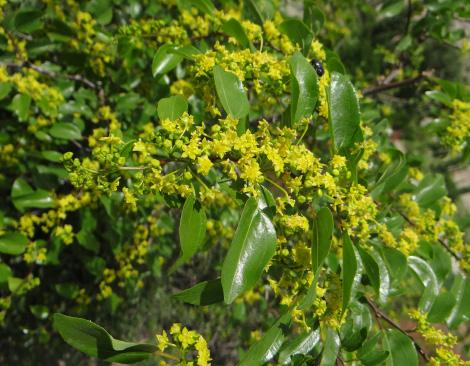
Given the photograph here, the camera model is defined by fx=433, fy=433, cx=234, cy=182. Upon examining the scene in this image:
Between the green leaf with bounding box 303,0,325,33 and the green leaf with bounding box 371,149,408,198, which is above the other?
the green leaf with bounding box 303,0,325,33

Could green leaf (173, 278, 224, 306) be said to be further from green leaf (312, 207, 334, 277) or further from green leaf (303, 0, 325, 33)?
green leaf (303, 0, 325, 33)

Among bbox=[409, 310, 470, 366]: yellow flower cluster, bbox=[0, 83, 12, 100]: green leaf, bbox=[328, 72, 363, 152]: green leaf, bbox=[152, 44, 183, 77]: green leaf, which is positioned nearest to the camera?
bbox=[328, 72, 363, 152]: green leaf

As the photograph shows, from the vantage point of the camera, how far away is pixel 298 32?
1430 mm

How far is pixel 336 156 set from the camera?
113cm

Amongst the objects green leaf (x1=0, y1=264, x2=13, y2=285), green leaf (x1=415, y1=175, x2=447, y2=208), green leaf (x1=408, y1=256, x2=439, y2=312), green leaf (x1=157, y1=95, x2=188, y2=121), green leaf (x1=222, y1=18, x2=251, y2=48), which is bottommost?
green leaf (x1=0, y1=264, x2=13, y2=285)

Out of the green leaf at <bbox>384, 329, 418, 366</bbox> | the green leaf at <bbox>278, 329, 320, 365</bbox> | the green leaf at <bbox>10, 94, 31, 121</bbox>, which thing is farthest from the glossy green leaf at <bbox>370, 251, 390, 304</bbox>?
the green leaf at <bbox>10, 94, 31, 121</bbox>

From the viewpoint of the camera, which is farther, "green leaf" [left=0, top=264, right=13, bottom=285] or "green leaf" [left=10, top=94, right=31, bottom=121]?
"green leaf" [left=0, top=264, right=13, bottom=285]

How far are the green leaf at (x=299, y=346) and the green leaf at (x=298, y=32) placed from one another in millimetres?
912

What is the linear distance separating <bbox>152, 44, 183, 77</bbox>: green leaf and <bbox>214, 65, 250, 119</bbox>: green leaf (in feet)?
1.09

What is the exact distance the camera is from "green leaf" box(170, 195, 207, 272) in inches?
41.0

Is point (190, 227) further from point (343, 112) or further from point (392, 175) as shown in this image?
point (392, 175)

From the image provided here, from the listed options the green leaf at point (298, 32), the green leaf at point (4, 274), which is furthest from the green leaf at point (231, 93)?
the green leaf at point (4, 274)

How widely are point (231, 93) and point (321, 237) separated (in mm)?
455

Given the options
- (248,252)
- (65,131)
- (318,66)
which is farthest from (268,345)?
(65,131)
